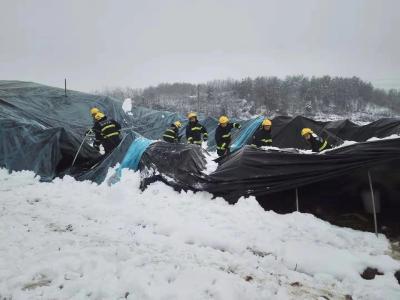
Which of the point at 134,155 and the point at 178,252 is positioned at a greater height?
the point at 134,155

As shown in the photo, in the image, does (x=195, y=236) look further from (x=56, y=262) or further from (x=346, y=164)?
(x=346, y=164)

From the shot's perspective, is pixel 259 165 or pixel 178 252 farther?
pixel 259 165

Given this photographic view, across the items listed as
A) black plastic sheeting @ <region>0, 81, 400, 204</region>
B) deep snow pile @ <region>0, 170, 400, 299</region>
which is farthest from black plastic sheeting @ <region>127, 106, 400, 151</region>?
deep snow pile @ <region>0, 170, 400, 299</region>

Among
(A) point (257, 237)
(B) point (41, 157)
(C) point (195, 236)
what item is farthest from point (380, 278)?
(B) point (41, 157)

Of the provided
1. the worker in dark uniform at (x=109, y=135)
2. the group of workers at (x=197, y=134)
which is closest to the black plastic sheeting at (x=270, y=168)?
the group of workers at (x=197, y=134)

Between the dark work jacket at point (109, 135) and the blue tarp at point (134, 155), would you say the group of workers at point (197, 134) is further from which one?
the blue tarp at point (134, 155)

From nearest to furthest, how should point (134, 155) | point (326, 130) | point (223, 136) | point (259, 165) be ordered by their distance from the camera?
point (259, 165)
point (134, 155)
point (223, 136)
point (326, 130)

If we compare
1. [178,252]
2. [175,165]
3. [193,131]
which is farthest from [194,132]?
[178,252]

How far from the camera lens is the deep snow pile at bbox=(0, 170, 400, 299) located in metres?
3.17

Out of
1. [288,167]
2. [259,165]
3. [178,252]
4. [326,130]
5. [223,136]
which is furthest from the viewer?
[326,130]

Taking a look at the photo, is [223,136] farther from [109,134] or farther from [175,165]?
[175,165]

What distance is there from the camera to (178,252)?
394 cm

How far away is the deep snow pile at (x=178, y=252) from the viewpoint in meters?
3.17

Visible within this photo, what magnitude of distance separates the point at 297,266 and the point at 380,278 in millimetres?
846
